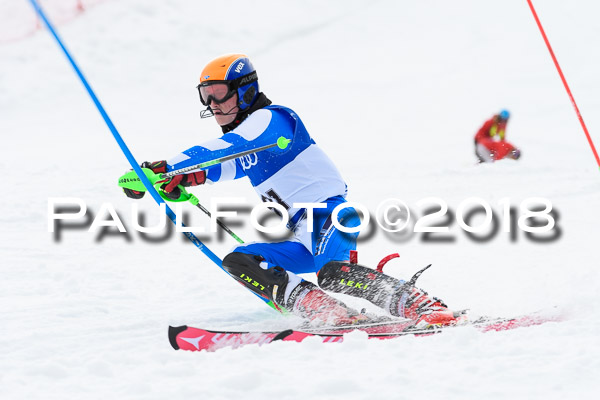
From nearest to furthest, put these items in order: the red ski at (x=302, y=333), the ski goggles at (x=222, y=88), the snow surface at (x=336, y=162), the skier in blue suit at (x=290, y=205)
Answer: the snow surface at (x=336, y=162) < the red ski at (x=302, y=333) < the skier in blue suit at (x=290, y=205) < the ski goggles at (x=222, y=88)

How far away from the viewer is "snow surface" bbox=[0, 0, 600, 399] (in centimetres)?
288

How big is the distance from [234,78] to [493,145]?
844 centimetres

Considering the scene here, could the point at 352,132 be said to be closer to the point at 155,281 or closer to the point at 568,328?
the point at 155,281

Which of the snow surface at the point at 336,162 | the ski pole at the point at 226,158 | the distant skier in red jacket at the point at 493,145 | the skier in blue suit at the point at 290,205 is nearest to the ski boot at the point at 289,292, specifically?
the skier in blue suit at the point at 290,205

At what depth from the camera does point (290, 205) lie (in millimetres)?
4312

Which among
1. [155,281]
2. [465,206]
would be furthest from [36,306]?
[465,206]

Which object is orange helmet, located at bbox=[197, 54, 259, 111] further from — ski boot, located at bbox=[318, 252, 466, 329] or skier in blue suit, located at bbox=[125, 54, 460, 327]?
ski boot, located at bbox=[318, 252, 466, 329]

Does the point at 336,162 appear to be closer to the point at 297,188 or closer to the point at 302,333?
the point at 297,188

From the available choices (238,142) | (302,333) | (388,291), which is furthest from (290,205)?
(302,333)

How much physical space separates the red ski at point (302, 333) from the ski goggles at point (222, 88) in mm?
1477

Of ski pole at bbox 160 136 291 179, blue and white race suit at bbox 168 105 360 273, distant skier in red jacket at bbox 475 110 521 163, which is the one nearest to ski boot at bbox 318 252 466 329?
blue and white race suit at bbox 168 105 360 273

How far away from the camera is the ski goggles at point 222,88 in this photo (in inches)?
172

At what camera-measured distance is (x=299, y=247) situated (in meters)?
4.41

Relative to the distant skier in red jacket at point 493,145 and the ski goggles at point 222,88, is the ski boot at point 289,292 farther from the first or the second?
the distant skier in red jacket at point 493,145
